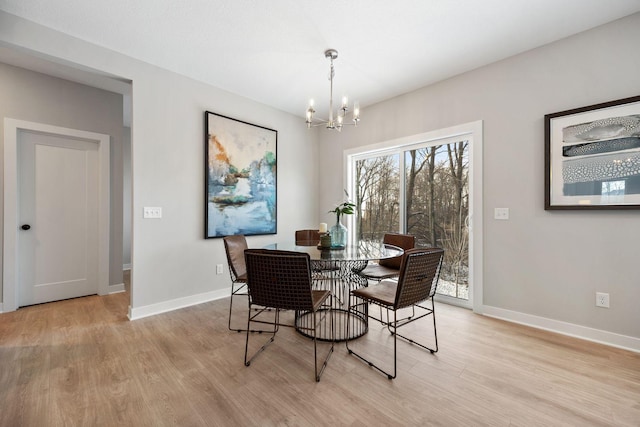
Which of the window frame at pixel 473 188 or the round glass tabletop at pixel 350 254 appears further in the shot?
the window frame at pixel 473 188

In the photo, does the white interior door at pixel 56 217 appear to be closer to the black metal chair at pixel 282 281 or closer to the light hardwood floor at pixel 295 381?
the light hardwood floor at pixel 295 381

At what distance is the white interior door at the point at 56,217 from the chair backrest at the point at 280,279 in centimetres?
314

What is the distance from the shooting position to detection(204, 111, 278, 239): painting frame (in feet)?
11.0

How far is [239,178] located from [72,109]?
7.28 ft

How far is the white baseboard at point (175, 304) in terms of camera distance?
2795 mm

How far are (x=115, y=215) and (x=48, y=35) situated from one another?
220 cm

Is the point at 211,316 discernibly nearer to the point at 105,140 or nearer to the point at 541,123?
the point at 105,140

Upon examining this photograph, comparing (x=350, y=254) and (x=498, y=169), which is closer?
(x=350, y=254)

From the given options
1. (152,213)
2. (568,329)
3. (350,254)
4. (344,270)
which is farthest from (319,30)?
(568,329)

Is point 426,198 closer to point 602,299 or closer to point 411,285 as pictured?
point 602,299

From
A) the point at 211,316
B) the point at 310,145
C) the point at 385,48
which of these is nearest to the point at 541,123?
the point at 385,48

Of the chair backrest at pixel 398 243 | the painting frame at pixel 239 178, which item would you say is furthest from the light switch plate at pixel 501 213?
the painting frame at pixel 239 178

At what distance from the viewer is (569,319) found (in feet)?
7.86

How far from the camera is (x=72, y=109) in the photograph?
337cm
